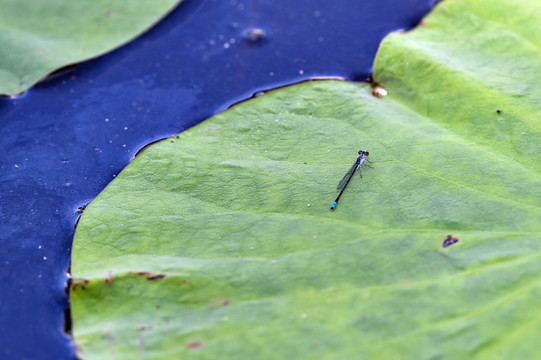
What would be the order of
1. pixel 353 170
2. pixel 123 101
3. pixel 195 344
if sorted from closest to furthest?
pixel 195 344 < pixel 353 170 < pixel 123 101

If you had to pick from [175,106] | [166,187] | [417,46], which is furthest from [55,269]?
[417,46]

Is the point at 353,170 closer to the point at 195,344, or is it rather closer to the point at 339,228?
the point at 339,228

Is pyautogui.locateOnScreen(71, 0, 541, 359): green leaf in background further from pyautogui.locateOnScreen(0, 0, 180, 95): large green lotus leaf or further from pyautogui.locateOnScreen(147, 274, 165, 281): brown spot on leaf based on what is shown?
pyautogui.locateOnScreen(0, 0, 180, 95): large green lotus leaf

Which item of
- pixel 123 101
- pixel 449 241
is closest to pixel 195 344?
pixel 449 241

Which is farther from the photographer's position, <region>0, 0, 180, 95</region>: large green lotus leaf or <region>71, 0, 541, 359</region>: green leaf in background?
<region>0, 0, 180, 95</region>: large green lotus leaf

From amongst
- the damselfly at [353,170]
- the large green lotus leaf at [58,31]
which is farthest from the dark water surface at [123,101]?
the damselfly at [353,170]

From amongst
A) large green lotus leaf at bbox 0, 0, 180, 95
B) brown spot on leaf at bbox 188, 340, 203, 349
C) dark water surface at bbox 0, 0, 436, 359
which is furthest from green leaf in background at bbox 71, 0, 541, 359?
large green lotus leaf at bbox 0, 0, 180, 95

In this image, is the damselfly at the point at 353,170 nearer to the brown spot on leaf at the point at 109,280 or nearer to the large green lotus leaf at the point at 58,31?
the brown spot on leaf at the point at 109,280
